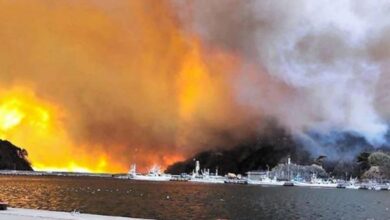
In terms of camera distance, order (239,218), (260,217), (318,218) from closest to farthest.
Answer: (239,218), (260,217), (318,218)

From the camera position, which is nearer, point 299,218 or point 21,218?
point 21,218

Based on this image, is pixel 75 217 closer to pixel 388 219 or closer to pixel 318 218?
pixel 318 218

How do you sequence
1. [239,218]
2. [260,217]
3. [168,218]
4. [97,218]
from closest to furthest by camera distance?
[97,218] → [168,218] → [239,218] → [260,217]

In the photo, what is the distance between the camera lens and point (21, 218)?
33719 mm

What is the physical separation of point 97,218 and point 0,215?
616cm

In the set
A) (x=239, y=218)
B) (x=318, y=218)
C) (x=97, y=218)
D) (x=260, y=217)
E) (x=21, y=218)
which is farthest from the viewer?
(x=318, y=218)

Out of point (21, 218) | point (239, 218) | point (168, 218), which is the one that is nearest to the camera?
point (21, 218)

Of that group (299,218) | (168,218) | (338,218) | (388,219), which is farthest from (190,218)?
(388,219)

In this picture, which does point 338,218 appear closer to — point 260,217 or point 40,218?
point 260,217

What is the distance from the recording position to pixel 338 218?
94.1 metres

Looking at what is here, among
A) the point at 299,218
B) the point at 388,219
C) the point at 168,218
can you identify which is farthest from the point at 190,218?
the point at 388,219

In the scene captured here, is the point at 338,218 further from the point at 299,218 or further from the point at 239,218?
the point at 239,218

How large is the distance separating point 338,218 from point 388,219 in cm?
874

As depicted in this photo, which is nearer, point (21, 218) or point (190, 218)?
point (21, 218)
